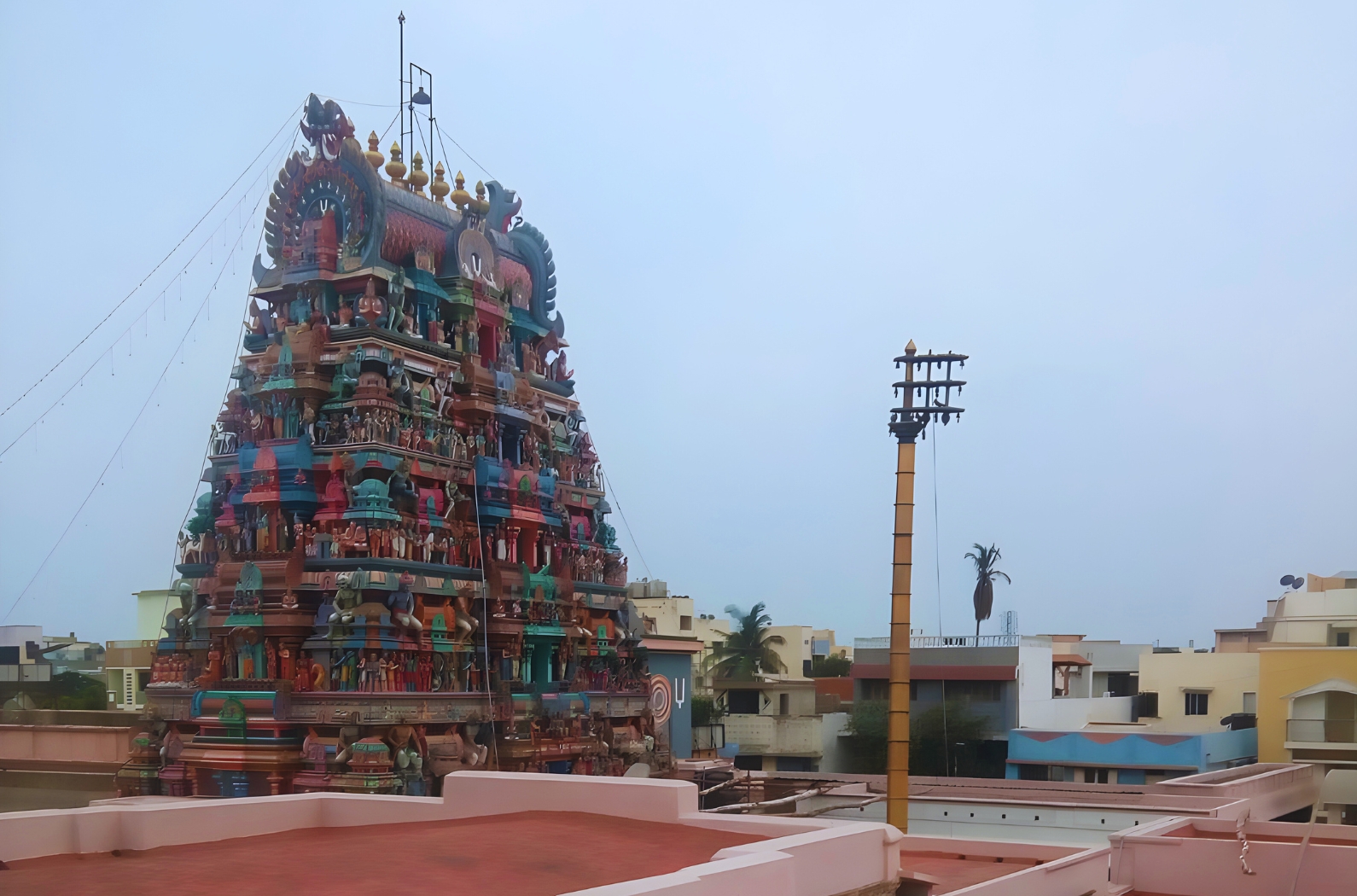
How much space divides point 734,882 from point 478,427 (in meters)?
17.1

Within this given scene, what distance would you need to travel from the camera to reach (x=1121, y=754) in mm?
37250

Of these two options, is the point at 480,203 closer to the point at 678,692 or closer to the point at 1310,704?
the point at 678,692

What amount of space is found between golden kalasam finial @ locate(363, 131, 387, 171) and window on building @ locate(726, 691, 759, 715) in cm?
3325

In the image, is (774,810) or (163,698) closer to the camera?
(163,698)

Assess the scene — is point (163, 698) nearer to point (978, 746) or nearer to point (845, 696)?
point (978, 746)

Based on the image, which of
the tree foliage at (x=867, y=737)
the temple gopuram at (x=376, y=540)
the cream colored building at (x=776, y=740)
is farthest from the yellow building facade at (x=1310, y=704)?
the temple gopuram at (x=376, y=540)

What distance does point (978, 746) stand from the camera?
44.8 m

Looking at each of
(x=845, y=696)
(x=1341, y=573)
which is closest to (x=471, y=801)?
(x=845, y=696)

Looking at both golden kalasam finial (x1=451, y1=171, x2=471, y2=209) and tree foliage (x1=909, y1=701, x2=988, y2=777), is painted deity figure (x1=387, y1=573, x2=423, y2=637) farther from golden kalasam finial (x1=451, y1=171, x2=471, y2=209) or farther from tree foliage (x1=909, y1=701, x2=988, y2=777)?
tree foliage (x1=909, y1=701, x2=988, y2=777)

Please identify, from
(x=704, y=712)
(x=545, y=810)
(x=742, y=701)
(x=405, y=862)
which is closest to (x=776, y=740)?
(x=704, y=712)

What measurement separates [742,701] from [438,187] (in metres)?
32.6

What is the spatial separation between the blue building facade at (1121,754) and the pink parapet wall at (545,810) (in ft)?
91.3

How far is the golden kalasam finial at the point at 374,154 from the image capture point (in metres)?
24.5

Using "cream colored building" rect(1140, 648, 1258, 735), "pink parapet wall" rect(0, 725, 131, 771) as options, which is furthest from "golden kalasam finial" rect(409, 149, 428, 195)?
"cream colored building" rect(1140, 648, 1258, 735)
